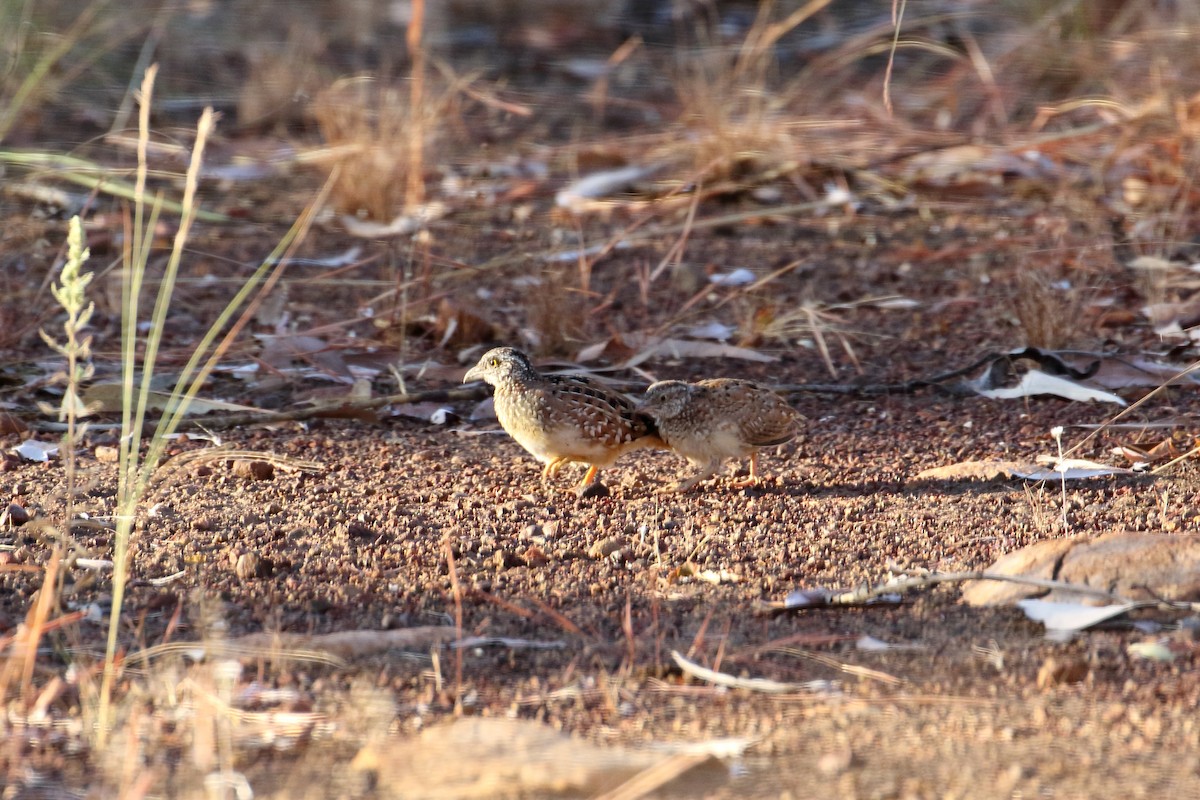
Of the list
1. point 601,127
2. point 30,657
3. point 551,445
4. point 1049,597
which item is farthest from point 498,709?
point 601,127

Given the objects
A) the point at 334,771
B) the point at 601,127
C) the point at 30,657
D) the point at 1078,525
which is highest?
the point at 601,127

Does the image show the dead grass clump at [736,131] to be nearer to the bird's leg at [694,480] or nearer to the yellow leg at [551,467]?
the yellow leg at [551,467]

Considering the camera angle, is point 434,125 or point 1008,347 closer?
point 1008,347

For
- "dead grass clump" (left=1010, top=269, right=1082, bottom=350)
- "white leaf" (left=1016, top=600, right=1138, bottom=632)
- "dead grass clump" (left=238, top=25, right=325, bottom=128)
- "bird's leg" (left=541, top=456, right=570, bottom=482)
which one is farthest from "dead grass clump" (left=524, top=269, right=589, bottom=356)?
"dead grass clump" (left=238, top=25, right=325, bottom=128)

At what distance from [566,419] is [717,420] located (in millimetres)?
566

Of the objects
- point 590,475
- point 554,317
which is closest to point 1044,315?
point 554,317

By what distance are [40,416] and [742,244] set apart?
4228 millimetres

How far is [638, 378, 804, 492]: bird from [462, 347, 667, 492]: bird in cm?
11

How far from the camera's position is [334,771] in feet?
10.3

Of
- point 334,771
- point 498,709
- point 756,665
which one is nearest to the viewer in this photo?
point 334,771

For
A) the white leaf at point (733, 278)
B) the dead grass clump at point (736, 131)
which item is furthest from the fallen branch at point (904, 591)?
the dead grass clump at point (736, 131)

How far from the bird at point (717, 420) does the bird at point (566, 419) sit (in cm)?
11

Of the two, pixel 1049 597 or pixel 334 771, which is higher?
pixel 334 771

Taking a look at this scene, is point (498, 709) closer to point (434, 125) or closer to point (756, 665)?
point (756, 665)
